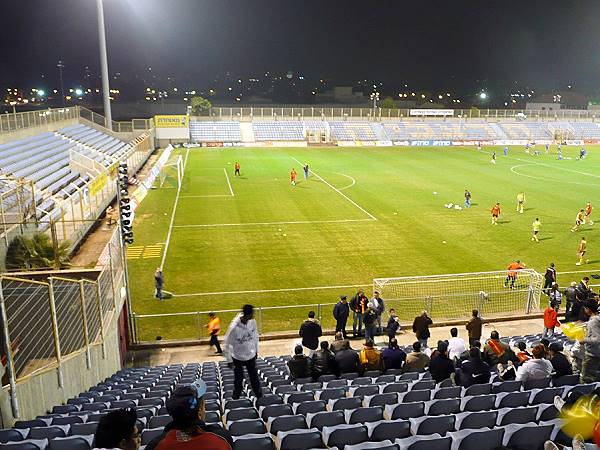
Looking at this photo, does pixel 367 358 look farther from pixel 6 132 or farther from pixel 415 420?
pixel 6 132

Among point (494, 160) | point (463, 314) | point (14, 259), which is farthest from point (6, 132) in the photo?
point (494, 160)

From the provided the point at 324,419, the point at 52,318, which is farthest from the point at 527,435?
the point at 52,318

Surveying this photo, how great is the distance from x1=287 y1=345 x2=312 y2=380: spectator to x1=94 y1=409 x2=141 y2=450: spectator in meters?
6.98

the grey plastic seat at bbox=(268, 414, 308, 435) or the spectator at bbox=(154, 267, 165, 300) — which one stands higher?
the grey plastic seat at bbox=(268, 414, 308, 435)

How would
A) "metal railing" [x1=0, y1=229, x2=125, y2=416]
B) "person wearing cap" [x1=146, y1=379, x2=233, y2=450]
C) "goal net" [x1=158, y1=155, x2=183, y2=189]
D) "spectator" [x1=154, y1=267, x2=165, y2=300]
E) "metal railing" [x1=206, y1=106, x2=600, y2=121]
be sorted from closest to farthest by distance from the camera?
"person wearing cap" [x1=146, y1=379, x2=233, y2=450], "metal railing" [x1=0, y1=229, x2=125, y2=416], "spectator" [x1=154, y1=267, x2=165, y2=300], "goal net" [x1=158, y1=155, x2=183, y2=189], "metal railing" [x1=206, y1=106, x2=600, y2=121]

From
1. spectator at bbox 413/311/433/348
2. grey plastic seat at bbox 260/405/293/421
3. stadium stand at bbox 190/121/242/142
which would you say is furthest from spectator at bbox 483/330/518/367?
stadium stand at bbox 190/121/242/142

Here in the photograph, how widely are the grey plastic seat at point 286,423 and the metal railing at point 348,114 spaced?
Result: 7450cm

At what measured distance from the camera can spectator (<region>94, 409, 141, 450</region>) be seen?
379 cm

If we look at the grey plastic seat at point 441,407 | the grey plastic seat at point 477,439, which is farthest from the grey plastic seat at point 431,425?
the grey plastic seat at point 441,407

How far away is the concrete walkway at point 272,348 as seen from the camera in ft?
48.5

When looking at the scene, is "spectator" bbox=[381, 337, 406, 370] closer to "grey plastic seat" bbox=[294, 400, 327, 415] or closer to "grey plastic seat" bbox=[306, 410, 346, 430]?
"grey plastic seat" bbox=[294, 400, 327, 415]

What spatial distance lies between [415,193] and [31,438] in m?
34.1

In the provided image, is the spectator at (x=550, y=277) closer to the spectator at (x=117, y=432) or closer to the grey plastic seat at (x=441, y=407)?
the grey plastic seat at (x=441, y=407)

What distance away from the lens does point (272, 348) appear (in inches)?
611
